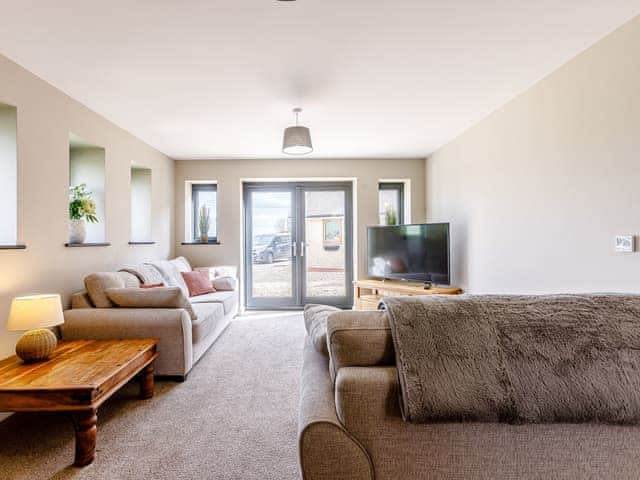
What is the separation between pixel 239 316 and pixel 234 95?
332 cm

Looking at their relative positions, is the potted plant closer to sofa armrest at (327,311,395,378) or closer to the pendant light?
the pendant light

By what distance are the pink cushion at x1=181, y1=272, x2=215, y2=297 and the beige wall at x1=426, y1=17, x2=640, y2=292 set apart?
3255mm

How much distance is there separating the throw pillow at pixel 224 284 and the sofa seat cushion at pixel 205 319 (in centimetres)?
76

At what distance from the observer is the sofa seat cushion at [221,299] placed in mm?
4084

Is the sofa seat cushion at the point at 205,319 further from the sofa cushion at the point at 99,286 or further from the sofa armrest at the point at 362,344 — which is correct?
the sofa armrest at the point at 362,344

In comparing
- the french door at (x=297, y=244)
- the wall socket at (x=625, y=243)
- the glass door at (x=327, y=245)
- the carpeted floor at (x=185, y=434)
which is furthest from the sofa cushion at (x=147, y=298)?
the wall socket at (x=625, y=243)

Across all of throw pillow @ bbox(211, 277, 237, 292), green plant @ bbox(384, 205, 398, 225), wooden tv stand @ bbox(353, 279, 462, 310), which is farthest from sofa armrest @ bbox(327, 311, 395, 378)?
green plant @ bbox(384, 205, 398, 225)

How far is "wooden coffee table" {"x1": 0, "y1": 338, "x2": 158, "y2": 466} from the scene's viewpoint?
185cm

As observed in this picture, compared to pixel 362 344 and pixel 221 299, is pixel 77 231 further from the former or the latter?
pixel 362 344

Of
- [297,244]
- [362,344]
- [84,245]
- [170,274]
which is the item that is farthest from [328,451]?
[297,244]

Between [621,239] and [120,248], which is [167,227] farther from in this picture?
[621,239]

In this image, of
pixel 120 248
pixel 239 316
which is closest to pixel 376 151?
pixel 239 316

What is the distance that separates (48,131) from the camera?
275 centimetres

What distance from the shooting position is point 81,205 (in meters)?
3.18
